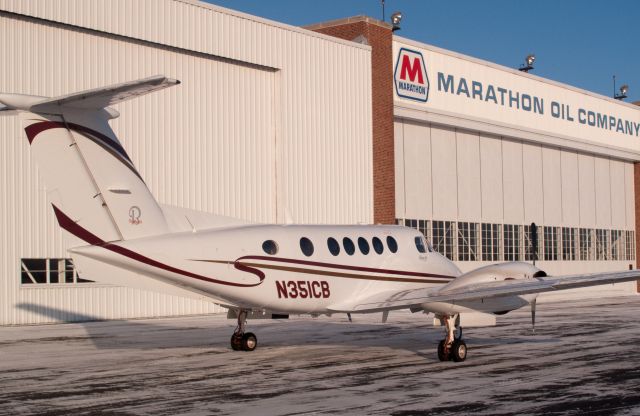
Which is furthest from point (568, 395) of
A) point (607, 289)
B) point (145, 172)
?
point (607, 289)

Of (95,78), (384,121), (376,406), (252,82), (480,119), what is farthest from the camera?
(480,119)

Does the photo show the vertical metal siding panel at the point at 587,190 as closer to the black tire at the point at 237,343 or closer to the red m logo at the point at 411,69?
the red m logo at the point at 411,69

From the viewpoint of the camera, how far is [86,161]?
16.1 metres

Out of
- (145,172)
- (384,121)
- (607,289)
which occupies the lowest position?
(607,289)

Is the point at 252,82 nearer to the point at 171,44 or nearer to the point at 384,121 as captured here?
the point at 171,44

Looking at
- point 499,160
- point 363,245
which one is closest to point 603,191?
point 499,160

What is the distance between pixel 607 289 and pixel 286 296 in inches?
1929

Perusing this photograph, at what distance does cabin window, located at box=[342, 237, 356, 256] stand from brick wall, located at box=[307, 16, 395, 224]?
23.4 meters

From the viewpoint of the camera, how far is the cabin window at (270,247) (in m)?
18.4

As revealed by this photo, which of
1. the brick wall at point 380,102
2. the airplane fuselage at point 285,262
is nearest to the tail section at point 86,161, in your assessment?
the airplane fuselage at point 285,262

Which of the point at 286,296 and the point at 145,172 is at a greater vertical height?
the point at 145,172

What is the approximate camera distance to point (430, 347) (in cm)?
2159

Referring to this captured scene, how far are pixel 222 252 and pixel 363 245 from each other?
4.11m

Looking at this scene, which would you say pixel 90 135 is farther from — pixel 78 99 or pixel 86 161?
pixel 78 99
